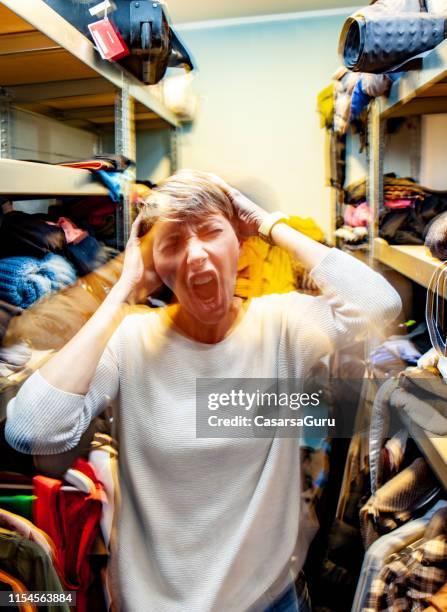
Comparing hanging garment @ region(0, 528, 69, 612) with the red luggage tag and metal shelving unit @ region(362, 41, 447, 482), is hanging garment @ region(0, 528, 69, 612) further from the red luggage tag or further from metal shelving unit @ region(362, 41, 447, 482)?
the red luggage tag

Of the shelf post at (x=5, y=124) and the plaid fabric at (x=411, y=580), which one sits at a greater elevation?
the shelf post at (x=5, y=124)

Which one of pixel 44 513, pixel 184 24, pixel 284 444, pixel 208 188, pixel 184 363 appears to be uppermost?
pixel 184 24

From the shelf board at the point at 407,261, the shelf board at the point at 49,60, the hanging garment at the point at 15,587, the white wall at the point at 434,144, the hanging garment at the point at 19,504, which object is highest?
the shelf board at the point at 49,60

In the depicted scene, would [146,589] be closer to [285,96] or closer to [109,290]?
[109,290]

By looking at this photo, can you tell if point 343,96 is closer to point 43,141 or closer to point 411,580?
point 43,141

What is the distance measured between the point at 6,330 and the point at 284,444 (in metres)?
0.46

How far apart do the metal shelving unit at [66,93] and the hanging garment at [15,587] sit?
53 cm

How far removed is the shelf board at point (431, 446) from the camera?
2.39ft

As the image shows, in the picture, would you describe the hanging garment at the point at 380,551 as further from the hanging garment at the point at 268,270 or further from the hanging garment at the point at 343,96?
the hanging garment at the point at 343,96

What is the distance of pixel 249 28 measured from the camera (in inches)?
29.7

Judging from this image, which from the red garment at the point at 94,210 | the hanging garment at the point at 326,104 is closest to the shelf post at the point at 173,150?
the red garment at the point at 94,210

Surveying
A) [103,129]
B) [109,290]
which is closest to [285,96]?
[103,129]

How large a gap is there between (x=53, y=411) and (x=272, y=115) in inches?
20.5

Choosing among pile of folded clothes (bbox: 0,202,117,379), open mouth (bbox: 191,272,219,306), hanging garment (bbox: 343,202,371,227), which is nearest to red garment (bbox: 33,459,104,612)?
pile of folded clothes (bbox: 0,202,117,379)
